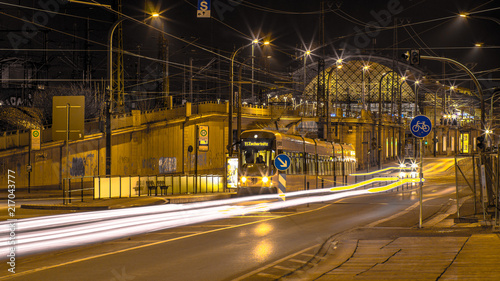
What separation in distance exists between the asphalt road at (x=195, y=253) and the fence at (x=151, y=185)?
13181mm

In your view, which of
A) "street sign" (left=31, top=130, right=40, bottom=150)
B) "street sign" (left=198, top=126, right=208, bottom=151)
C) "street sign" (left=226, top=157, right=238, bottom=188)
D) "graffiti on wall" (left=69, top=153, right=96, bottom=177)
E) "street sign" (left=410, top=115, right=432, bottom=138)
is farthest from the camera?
"graffiti on wall" (left=69, top=153, right=96, bottom=177)

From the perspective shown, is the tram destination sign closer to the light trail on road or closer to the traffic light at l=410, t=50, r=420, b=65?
the light trail on road

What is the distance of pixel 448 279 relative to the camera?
8289 mm

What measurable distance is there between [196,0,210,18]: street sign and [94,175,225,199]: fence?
9.86m

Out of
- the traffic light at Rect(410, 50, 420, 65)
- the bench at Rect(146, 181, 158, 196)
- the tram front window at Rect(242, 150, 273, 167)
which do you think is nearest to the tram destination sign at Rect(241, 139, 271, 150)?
the tram front window at Rect(242, 150, 273, 167)

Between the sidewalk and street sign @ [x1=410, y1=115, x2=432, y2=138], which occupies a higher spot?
street sign @ [x1=410, y1=115, x2=432, y2=138]

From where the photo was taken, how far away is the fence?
102 ft

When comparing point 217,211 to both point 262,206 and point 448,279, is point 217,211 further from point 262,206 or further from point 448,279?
point 448,279

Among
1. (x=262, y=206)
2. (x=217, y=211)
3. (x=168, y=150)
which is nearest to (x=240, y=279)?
(x=217, y=211)

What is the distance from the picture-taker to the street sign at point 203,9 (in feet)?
93.2

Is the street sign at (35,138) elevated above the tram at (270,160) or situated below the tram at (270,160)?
above

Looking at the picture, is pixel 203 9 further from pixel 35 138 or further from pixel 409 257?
pixel 409 257

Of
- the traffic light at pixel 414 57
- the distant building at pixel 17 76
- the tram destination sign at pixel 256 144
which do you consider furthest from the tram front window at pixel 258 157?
the distant building at pixel 17 76

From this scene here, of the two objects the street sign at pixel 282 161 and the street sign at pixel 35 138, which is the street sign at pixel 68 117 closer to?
the street sign at pixel 282 161
